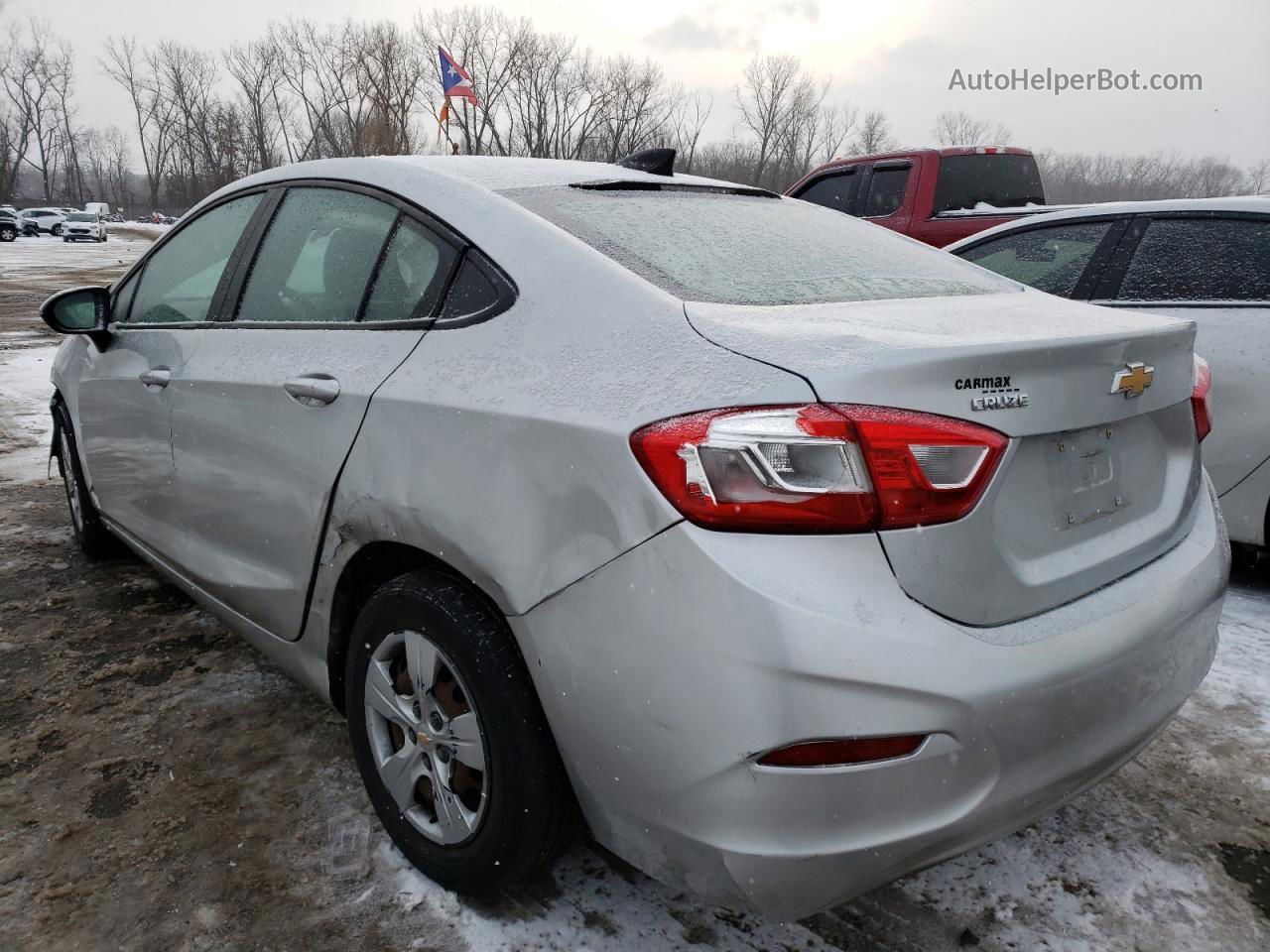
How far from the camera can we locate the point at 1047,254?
163 inches

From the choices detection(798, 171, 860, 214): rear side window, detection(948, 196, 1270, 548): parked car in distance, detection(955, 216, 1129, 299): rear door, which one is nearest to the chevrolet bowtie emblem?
detection(948, 196, 1270, 548): parked car in distance

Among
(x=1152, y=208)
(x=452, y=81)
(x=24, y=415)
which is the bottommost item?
(x=24, y=415)

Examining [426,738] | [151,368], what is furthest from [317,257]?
[426,738]

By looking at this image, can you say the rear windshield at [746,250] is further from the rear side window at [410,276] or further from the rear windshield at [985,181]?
the rear windshield at [985,181]

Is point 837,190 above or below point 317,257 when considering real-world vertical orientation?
above

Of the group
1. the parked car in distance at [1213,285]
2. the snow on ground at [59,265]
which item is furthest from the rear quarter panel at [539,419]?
the snow on ground at [59,265]

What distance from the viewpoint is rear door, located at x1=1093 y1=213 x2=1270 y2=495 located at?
3322mm

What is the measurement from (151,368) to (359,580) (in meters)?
1.28

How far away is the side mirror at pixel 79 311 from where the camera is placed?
320 centimetres

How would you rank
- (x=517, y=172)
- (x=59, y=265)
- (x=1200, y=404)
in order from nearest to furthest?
(x=1200, y=404), (x=517, y=172), (x=59, y=265)

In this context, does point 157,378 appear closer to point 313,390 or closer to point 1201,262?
point 313,390

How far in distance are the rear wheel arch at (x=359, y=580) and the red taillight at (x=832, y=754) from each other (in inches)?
27.1

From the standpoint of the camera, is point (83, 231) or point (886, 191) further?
point (83, 231)

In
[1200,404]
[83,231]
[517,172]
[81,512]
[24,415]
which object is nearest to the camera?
[1200,404]
